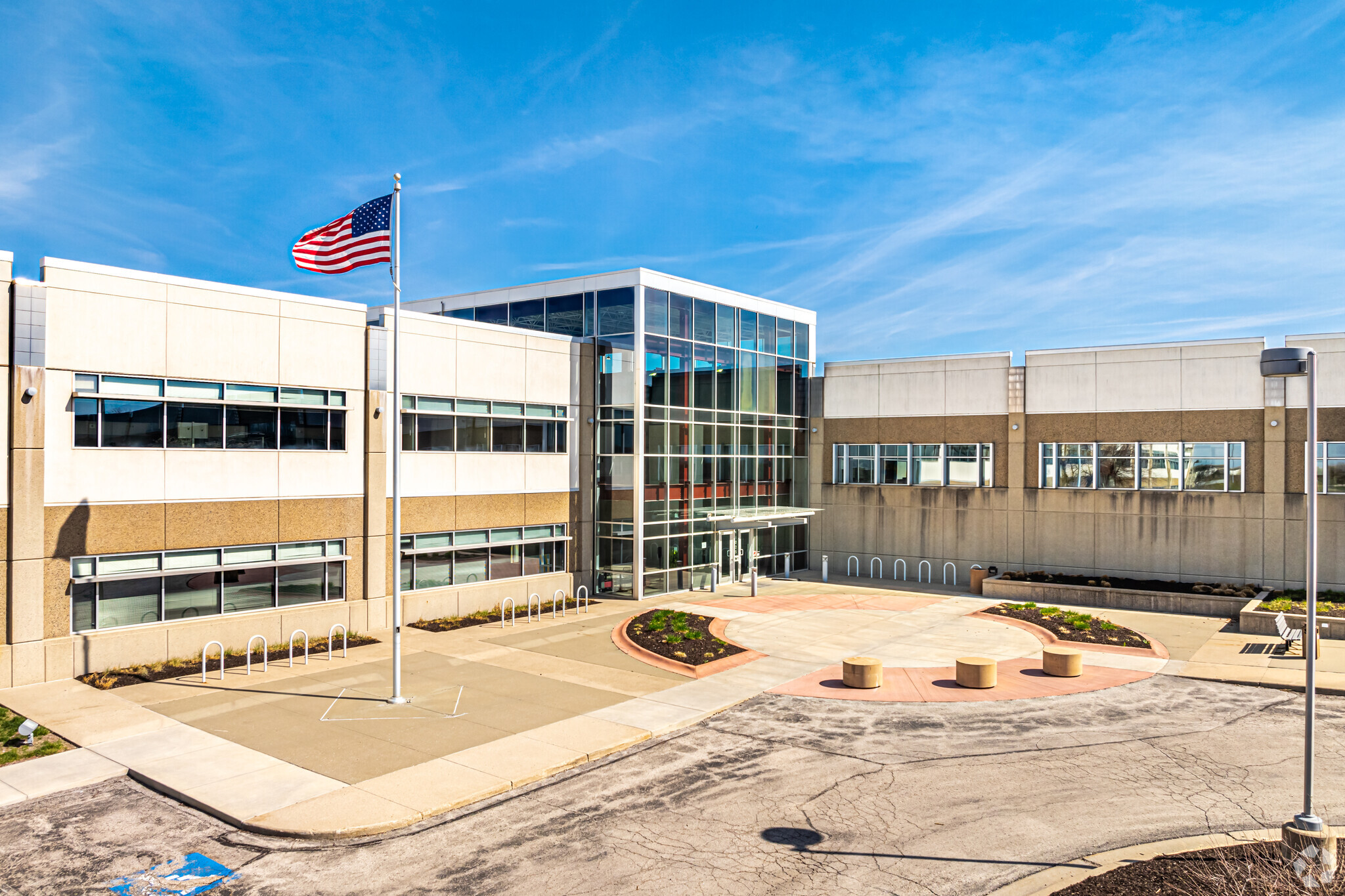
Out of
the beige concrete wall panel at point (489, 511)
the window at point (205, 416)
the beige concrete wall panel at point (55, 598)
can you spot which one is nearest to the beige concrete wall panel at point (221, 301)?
the window at point (205, 416)

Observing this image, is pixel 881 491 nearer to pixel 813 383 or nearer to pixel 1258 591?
pixel 813 383

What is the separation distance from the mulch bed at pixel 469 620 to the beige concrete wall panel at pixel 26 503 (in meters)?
9.43

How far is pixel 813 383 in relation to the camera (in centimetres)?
3831

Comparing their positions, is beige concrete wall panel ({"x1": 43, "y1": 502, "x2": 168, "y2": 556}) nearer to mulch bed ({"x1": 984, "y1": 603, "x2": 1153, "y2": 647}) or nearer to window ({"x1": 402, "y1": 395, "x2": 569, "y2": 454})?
window ({"x1": 402, "y1": 395, "x2": 569, "y2": 454})

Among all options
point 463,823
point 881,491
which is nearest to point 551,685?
point 463,823

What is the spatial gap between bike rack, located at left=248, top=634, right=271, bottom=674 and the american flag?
8.36m

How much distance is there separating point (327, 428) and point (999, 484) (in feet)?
81.5

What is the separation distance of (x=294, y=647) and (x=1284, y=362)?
21.1 meters

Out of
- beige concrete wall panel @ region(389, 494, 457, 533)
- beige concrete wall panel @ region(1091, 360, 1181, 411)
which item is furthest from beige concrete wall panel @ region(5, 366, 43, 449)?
beige concrete wall panel @ region(1091, 360, 1181, 411)

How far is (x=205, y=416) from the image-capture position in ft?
67.0

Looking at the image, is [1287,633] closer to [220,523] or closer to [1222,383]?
[1222,383]

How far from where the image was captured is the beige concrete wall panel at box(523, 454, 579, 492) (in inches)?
1120

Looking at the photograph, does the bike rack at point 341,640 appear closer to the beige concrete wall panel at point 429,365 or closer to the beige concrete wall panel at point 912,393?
the beige concrete wall panel at point 429,365

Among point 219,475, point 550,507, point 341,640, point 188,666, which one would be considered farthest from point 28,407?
point 550,507
